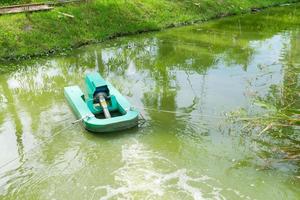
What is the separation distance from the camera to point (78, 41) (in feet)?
44.0

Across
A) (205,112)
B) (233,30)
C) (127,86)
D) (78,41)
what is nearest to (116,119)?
(205,112)

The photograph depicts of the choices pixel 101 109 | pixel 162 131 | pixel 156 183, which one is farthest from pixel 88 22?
pixel 156 183

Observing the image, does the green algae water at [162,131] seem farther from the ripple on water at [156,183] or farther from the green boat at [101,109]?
the green boat at [101,109]

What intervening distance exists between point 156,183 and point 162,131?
1712mm

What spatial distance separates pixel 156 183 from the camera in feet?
19.6

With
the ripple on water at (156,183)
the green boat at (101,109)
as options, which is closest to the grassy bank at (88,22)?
the green boat at (101,109)

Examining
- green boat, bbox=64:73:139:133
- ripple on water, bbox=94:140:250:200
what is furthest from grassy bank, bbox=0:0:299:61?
ripple on water, bbox=94:140:250:200

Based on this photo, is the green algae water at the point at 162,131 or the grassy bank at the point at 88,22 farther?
the grassy bank at the point at 88,22

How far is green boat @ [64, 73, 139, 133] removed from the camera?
23.9ft

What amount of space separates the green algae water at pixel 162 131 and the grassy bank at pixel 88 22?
2.74ft

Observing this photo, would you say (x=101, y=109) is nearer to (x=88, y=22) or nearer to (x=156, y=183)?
(x=156, y=183)

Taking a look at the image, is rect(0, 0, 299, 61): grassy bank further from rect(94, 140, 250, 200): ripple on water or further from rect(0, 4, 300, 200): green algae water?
rect(94, 140, 250, 200): ripple on water

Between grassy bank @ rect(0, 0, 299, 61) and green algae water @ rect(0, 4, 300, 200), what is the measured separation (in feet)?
2.74

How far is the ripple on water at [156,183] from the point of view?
5723 millimetres
